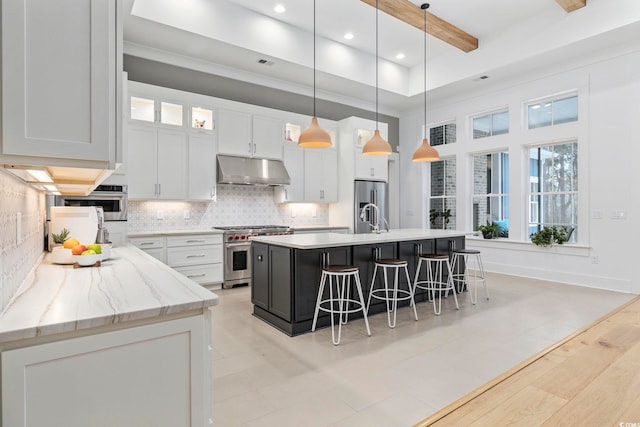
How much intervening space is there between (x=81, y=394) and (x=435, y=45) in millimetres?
7007

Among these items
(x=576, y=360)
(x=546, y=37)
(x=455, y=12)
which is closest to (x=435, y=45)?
(x=455, y=12)

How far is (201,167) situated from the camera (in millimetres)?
5406

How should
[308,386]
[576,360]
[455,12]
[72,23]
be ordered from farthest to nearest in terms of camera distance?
[455,12], [576,360], [308,386], [72,23]

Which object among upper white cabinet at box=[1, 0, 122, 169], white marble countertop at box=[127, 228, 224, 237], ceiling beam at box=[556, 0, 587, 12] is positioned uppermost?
ceiling beam at box=[556, 0, 587, 12]

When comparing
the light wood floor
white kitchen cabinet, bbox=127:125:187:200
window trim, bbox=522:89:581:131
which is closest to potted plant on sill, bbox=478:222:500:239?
window trim, bbox=522:89:581:131

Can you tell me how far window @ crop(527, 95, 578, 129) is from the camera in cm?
585

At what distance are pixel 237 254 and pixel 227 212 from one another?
0.87 meters

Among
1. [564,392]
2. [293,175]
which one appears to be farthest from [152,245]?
[564,392]

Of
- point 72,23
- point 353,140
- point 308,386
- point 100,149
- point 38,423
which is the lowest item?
point 308,386

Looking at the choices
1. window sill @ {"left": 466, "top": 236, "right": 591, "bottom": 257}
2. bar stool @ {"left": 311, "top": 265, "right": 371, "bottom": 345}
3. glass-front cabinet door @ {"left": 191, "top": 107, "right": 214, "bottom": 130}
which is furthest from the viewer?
window sill @ {"left": 466, "top": 236, "right": 591, "bottom": 257}

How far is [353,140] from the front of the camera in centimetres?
670

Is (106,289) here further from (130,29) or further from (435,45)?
(435,45)

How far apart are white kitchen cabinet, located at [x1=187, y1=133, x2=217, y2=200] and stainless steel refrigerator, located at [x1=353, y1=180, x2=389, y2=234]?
104 inches

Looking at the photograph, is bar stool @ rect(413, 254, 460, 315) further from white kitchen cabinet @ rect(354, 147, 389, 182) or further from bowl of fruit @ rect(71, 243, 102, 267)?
bowl of fruit @ rect(71, 243, 102, 267)
